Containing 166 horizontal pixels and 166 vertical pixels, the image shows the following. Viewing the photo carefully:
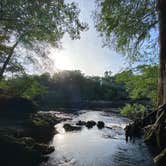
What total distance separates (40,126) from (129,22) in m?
18.3

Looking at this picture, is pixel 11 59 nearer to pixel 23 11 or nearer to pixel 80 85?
pixel 23 11

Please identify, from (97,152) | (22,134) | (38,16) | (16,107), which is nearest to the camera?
(38,16)

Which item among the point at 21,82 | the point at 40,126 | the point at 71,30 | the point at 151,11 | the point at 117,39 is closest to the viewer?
the point at 71,30

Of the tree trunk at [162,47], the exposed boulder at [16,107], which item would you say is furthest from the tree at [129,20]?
the exposed boulder at [16,107]

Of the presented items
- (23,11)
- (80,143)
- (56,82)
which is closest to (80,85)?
(56,82)

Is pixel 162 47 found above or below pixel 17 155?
above

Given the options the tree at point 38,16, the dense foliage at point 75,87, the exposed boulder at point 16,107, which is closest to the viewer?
the tree at point 38,16

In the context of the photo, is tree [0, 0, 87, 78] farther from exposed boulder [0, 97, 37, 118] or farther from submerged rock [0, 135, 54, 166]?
exposed boulder [0, 97, 37, 118]

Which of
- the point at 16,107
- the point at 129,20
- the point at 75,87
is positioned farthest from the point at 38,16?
the point at 75,87

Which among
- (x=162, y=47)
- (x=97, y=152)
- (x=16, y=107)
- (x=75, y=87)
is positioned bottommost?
(x=97, y=152)

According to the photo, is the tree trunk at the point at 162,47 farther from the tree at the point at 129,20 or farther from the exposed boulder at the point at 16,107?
the exposed boulder at the point at 16,107

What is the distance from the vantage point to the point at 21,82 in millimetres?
37875

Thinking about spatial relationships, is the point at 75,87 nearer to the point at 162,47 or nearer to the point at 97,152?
the point at 97,152

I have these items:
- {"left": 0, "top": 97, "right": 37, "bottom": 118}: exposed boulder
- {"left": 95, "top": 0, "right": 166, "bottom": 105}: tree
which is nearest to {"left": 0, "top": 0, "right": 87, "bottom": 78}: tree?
{"left": 95, "top": 0, "right": 166, "bottom": 105}: tree
